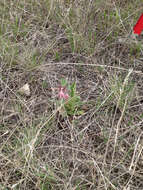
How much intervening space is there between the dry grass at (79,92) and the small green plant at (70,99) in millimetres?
45

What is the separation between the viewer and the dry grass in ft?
3.93

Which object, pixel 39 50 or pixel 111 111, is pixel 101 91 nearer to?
pixel 111 111

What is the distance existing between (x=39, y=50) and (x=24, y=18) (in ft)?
1.05

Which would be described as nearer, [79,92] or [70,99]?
[70,99]

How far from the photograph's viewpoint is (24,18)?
1822mm

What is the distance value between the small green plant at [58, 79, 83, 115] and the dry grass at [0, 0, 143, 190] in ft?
0.15

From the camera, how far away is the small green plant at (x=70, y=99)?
4.37 feet

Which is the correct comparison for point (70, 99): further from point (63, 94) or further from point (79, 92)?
point (79, 92)

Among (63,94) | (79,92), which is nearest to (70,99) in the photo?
(63,94)

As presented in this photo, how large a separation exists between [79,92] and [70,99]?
187 mm

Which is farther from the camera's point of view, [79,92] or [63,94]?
[79,92]

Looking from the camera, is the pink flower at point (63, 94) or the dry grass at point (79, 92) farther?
the pink flower at point (63, 94)

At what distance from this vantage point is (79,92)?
1514 mm

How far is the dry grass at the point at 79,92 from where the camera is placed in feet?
3.93
